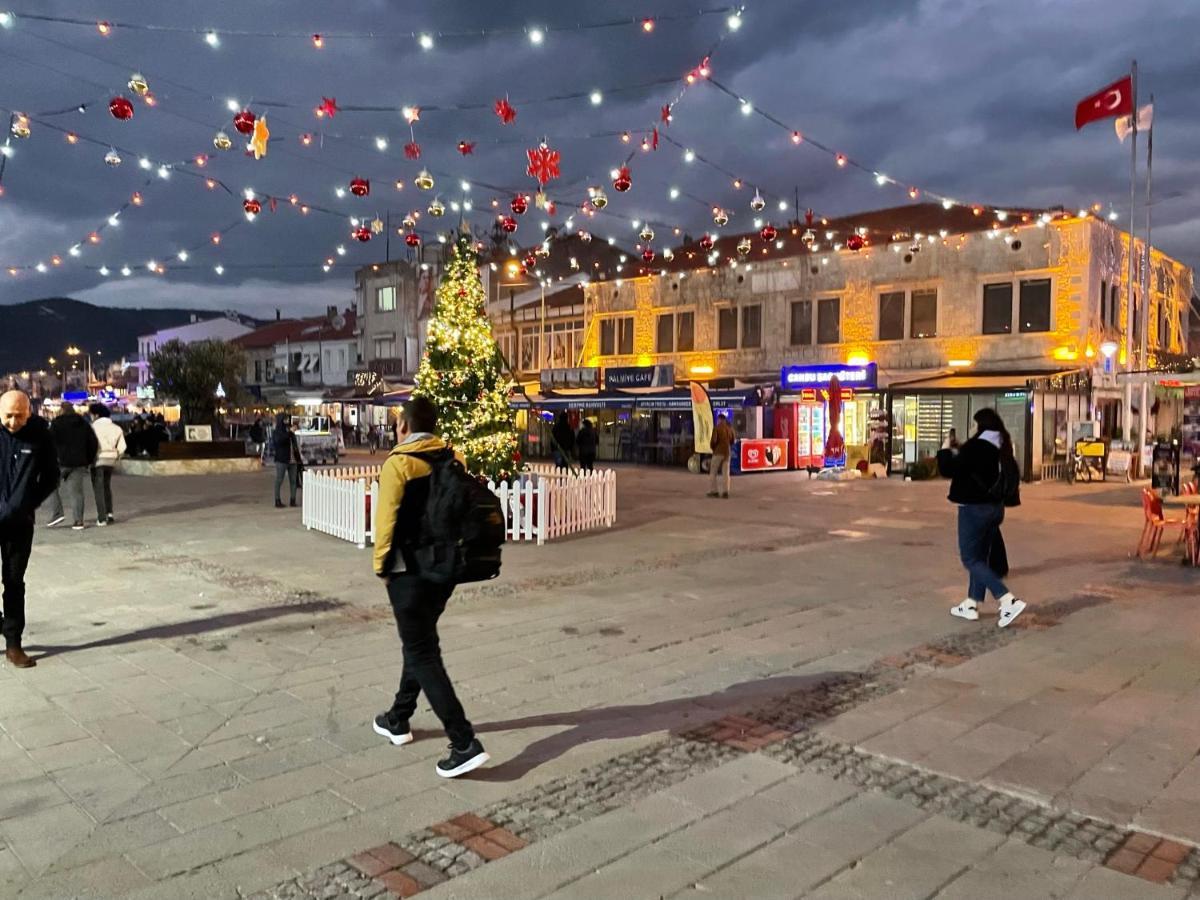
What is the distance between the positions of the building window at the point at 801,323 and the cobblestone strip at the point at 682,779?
73.1 feet

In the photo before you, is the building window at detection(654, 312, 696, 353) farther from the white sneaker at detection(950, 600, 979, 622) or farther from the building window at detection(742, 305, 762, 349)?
the white sneaker at detection(950, 600, 979, 622)

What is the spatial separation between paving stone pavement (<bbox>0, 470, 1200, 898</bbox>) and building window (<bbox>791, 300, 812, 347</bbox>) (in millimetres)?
17756

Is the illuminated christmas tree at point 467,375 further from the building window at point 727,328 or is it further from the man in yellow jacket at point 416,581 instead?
the building window at point 727,328

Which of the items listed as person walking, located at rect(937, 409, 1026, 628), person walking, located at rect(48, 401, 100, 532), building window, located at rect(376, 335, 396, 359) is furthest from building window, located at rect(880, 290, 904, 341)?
building window, located at rect(376, 335, 396, 359)

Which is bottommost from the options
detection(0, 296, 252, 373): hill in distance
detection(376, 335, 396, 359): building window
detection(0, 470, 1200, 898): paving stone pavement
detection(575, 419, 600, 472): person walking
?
detection(0, 470, 1200, 898): paving stone pavement

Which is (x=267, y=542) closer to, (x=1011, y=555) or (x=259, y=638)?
(x=259, y=638)

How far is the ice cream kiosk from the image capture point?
22891 mm

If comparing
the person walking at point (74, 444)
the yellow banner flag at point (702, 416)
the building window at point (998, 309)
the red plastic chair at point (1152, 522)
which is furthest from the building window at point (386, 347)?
the red plastic chair at point (1152, 522)

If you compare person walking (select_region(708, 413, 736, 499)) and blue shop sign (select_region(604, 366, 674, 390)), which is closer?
person walking (select_region(708, 413, 736, 499))

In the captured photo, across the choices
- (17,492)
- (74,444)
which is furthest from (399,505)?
(74,444)

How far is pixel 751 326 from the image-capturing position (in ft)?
92.0

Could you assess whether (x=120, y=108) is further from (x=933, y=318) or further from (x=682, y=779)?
(x=933, y=318)

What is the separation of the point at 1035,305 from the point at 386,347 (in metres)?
31.7

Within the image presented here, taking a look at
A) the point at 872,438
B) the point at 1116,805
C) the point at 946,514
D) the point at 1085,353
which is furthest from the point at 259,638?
the point at 1085,353
